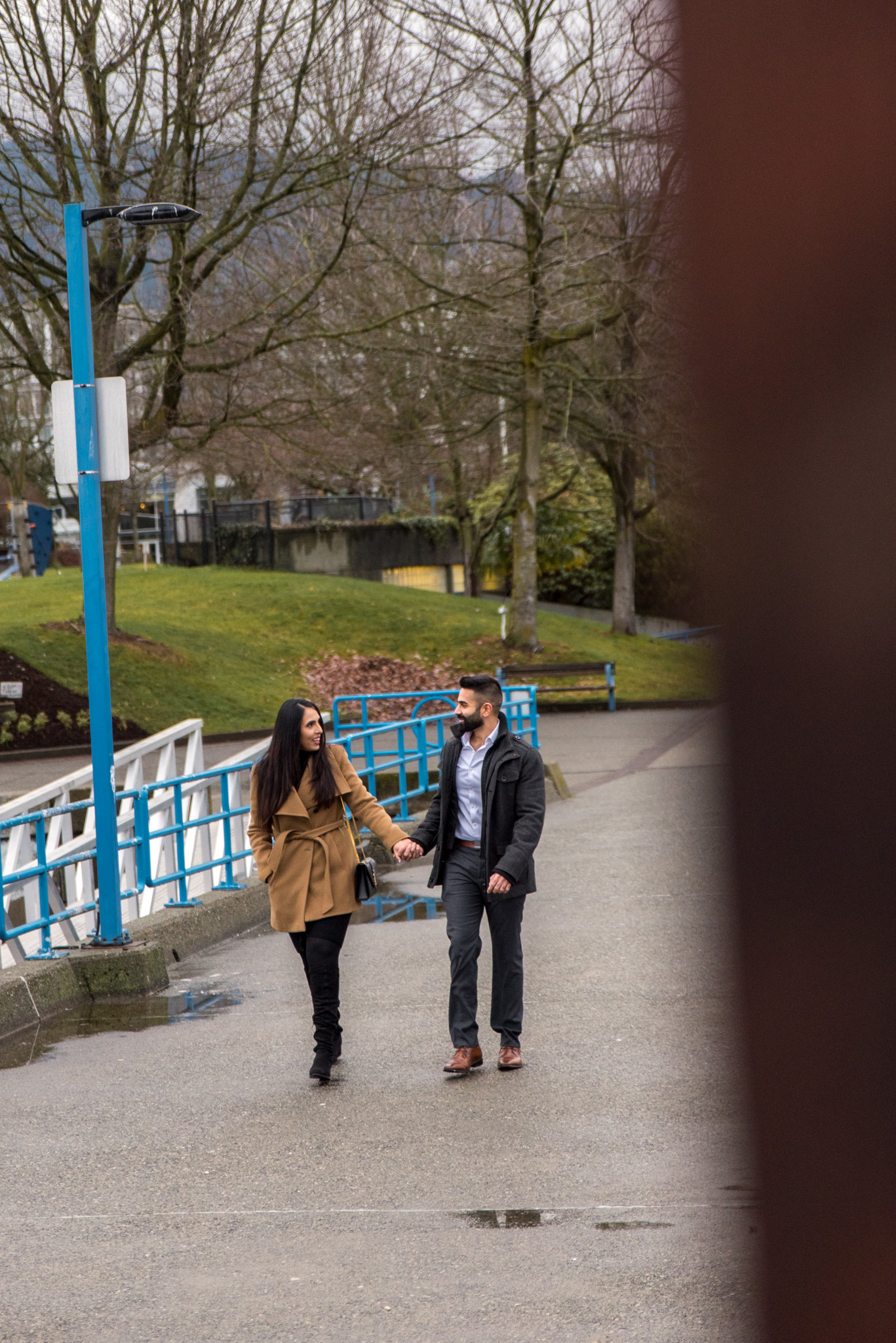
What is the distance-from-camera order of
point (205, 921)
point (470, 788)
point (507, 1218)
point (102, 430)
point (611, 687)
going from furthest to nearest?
point (611, 687), point (205, 921), point (102, 430), point (470, 788), point (507, 1218)

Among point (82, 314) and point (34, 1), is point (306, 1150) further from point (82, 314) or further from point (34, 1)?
point (34, 1)

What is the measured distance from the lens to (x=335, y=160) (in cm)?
2047

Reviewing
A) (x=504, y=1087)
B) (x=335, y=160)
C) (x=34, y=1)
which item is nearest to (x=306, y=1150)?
(x=504, y=1087)

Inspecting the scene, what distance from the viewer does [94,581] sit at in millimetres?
8766

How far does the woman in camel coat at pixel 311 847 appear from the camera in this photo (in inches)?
267

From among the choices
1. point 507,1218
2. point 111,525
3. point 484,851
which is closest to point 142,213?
point 484,851

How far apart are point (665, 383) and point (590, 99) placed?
25.4 m

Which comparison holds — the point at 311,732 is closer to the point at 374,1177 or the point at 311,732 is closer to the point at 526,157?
the point at 374,1177

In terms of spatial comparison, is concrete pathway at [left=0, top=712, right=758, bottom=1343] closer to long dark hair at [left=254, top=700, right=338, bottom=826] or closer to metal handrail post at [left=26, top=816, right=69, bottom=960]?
Result: metal handrail post at [left=26, top=816, right=69, bottom=960]

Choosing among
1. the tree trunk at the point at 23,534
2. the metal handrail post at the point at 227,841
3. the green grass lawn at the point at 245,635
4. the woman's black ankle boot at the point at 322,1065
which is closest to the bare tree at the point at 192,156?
the green grass lawn at the point at 245,635

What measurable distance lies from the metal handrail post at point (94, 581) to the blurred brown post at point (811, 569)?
8054 millimetres

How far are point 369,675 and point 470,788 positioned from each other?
71.9ft

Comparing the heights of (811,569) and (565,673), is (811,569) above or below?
above

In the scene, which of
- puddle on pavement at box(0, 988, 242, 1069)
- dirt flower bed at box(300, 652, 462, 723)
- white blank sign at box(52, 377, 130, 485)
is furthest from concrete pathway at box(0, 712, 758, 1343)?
dirt flower bed at box(300, 652, 462, 723)
